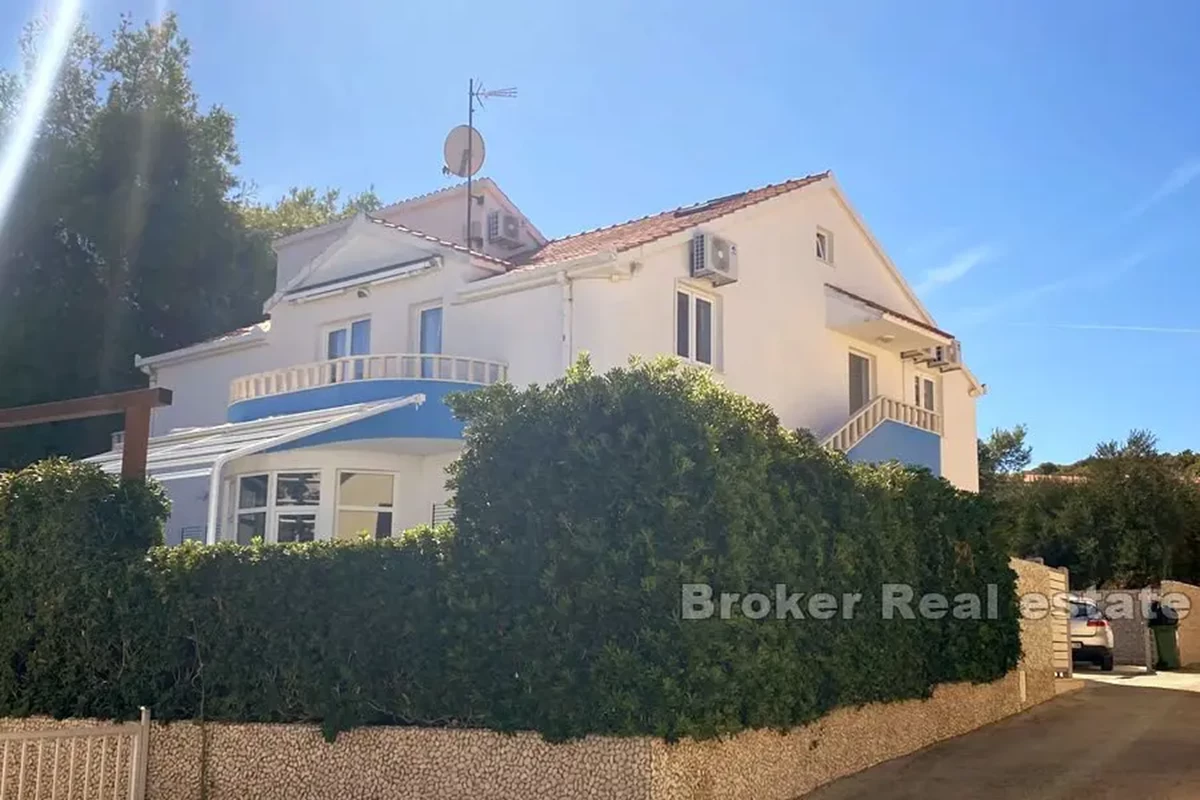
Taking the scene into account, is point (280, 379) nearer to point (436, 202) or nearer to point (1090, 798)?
point (436, 202)

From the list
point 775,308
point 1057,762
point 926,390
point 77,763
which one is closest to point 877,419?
point 775,308

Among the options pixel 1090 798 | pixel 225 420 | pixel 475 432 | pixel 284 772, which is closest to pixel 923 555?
pixel 1090 798

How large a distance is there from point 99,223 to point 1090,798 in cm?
2528

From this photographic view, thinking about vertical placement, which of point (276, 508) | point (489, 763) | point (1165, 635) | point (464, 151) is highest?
point (464, 151)

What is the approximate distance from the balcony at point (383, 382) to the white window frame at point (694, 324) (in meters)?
3.00

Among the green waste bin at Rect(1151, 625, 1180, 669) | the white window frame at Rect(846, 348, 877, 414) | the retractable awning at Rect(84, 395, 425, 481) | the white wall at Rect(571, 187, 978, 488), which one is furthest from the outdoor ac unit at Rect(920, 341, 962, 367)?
the retractable awning at Rect(84, 395, 425, 481)

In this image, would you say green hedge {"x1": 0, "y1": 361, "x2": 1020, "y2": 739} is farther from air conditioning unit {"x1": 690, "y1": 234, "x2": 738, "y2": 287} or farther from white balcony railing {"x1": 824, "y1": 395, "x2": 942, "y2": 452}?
white balcony railing {"x1": 824, "y1": 395, "x2": 942, "y2": 452}

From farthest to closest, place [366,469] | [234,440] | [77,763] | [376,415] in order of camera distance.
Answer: [366,469], [234,440], [376,415], [77,763]

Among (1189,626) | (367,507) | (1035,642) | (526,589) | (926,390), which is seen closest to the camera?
(526,589)

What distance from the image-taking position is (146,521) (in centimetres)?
1241

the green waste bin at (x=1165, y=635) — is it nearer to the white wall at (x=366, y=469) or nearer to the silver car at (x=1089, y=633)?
the silver car at (x=1089, y=633)

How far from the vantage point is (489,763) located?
980 cm

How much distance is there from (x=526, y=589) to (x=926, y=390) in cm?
2135

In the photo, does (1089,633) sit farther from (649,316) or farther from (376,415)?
(376,415)
